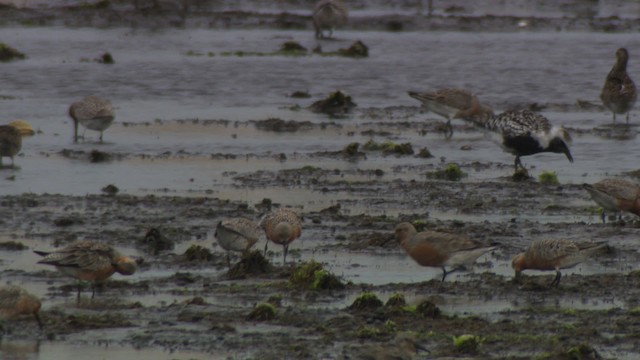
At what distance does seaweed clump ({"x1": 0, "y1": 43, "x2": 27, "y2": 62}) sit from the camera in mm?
34438

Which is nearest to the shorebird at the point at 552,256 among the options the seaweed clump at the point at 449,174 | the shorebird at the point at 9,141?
the seaweed clump at the point at 449,174

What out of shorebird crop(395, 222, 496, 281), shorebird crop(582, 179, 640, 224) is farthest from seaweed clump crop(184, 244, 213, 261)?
shorebird crop(582, 179, 640, 224)

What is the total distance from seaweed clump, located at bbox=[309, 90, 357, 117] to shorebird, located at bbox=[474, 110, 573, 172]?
648 centimetres

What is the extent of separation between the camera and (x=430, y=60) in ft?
119

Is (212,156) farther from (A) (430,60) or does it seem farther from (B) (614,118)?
(A) (430,60)

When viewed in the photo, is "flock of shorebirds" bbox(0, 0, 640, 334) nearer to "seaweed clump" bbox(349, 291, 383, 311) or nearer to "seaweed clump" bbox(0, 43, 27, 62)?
"seaweed clump" bbox(349, 291, 383, 311)

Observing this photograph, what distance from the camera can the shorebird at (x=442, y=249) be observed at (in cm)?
1353

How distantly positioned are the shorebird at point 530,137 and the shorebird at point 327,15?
21.8 metres

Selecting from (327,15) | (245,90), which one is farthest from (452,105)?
(327,15)

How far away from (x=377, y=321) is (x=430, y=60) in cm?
2499

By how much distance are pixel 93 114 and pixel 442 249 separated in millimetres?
11257

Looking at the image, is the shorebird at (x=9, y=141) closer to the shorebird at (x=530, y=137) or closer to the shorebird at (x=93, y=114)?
the shorebird at (x=93, y=114)

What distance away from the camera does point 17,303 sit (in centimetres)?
1130

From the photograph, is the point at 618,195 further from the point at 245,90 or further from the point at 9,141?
the point at 245,90
